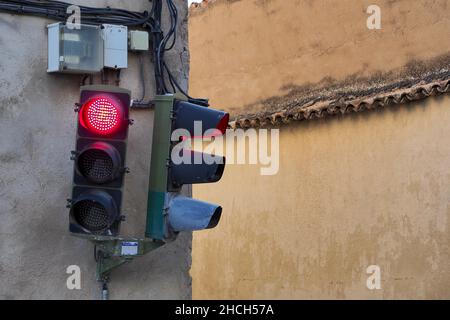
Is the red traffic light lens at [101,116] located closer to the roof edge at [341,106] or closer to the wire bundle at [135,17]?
the wire bundle at [135,17]

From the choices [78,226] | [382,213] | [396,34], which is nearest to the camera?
[78,226]

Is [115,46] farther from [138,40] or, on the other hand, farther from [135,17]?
[135,17]

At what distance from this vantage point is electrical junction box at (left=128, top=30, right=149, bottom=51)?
6070 mm

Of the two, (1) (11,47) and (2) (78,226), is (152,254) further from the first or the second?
(1) (11,47)

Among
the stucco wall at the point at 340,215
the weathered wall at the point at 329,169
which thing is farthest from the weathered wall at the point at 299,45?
the stucco wall at the point at 340,215

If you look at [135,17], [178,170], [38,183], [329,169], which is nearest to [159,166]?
[178,170]

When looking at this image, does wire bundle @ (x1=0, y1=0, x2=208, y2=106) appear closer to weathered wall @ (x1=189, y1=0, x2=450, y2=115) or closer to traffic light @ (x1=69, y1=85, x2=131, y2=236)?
traffic light @ (x1=69, y1=85, x2=131, y2=236)

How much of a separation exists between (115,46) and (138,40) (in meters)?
0.20

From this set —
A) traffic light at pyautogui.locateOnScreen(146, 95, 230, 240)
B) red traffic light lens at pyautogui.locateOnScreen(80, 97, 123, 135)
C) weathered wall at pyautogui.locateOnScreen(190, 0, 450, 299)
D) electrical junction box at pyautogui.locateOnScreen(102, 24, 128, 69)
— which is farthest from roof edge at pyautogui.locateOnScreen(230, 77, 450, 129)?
red traffic light lens at pyautogui.locateOnScreen(80, 97, 123, 135)

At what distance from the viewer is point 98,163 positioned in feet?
16.7

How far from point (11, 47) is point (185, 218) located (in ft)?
5.70

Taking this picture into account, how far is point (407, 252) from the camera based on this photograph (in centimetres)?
961

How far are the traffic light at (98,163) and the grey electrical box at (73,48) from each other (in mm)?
677

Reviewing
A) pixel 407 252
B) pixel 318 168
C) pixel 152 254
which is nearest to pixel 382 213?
pixel 407 252
